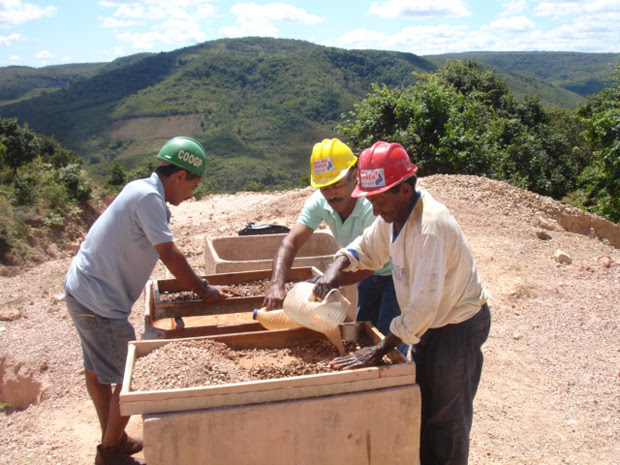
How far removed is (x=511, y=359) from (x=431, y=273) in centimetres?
364

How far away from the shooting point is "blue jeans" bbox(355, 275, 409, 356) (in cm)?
305

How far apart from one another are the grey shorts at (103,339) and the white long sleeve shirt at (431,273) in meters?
1.50

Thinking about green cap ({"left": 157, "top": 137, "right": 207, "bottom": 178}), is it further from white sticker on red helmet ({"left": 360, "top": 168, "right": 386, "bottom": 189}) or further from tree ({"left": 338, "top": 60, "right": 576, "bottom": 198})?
tree ({"left": 338, "top": 60, "right": 576, "bottom": 198})

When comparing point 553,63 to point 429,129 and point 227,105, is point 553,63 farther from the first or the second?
point 429,129

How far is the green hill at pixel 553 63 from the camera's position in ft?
431

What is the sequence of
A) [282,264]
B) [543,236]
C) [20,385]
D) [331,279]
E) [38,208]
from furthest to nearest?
[38,208]
[543,236]
[20,385]
[282,264]
[331,279]

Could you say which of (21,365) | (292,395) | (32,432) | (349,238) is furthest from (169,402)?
(21,365)

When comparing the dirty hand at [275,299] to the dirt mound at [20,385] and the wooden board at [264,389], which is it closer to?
the wooden board at [264,389]

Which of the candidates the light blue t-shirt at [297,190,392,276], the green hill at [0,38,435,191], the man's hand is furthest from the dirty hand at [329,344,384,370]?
the green hill at [0,38,435,191]

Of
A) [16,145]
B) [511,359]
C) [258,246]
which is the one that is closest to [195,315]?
[258,246]

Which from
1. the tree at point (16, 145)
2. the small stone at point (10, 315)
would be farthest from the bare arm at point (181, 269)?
the tree at point (16, 145)

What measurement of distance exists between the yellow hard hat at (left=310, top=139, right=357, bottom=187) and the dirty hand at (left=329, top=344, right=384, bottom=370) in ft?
3.71

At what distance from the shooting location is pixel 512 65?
506 ft

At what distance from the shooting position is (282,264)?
3.17 metres
